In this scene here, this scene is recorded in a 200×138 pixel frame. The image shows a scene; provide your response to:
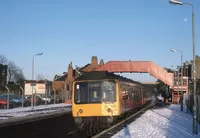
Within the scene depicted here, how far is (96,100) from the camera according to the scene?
18.7m

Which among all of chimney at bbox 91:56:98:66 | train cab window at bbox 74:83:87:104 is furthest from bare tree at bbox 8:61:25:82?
train cab window at bbox 74:83:87:104

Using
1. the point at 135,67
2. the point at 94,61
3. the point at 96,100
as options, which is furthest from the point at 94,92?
the point at 94,61

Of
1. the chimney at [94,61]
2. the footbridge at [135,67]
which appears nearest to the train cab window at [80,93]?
the footbridge at [135,67]

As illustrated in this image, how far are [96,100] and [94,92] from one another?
476 millimetres

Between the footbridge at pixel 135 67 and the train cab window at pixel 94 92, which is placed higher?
the footbridge at pixel 135 67

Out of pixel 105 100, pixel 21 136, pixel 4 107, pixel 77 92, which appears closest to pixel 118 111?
pixel 105 100

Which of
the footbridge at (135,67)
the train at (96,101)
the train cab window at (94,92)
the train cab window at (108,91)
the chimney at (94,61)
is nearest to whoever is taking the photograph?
the train at (96,101)

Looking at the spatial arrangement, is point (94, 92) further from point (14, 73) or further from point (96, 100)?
point (14, 73)

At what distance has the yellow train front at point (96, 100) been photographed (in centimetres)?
1848

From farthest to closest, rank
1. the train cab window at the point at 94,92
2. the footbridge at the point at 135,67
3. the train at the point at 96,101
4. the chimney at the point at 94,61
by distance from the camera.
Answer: the chimney at the point at 94,61 < the footbridge at the point at 135,67 < the train cab window at the point at 94,92 < the train at the point at 96,101

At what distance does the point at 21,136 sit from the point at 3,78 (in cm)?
9191

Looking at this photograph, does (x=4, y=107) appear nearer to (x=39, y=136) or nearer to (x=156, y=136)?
(x=39, y=136)

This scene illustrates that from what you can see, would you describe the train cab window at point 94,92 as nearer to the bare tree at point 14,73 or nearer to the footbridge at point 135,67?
the footbridge at point 135,67

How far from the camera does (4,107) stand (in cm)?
3597
